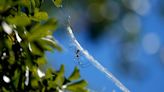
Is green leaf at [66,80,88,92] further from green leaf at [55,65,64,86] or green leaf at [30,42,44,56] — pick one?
green leaf at [30,42,44,56]

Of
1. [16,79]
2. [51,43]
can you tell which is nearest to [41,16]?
[51,43]

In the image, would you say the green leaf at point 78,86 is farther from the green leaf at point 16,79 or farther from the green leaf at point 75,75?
the green leaf at point 16,79

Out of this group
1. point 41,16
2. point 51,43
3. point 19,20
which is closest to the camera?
point 19,20

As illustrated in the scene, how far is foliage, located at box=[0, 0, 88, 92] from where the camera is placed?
1718 millimetres

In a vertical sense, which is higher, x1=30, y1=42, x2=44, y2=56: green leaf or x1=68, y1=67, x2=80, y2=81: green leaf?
x1=68, y1=67, x2=80, y2=81: green leaf

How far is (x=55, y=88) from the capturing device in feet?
5.98

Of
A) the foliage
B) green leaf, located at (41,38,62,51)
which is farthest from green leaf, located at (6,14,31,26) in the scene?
green leaf, located at (41,38,62,51)

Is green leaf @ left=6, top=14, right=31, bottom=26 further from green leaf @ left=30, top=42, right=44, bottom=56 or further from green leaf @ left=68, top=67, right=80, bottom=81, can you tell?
green leaf @ left=68, top=67, right=80, bottom=81

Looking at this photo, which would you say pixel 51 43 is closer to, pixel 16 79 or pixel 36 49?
pixel 36 49

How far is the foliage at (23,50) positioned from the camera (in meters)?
1.72

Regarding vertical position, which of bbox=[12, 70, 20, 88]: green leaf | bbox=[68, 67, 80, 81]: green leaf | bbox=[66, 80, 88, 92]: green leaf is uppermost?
bbox=[68, 67, 80, 81]: green leaf

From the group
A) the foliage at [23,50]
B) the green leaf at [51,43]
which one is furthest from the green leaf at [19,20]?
the green leaf at [51,43]

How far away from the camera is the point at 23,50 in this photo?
1773mm

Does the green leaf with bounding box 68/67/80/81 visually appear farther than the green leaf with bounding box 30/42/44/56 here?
Yes
